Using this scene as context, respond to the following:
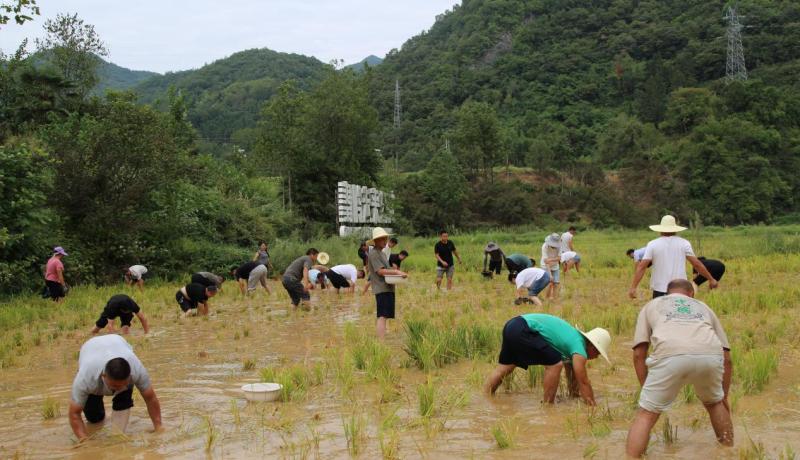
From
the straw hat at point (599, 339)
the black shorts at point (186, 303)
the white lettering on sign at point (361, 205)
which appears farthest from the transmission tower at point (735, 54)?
the straw hat at point (599, 339)

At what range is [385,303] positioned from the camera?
407 inches

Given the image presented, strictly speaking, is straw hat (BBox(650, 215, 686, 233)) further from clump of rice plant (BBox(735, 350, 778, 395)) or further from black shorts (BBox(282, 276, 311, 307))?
black shorts (BBox(282, 276, 311, 307))

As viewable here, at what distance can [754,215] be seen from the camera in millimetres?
57375

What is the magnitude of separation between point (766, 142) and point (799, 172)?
5.17 meters

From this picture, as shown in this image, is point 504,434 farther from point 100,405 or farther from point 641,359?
point 100,405

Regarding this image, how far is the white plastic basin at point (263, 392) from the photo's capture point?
693cm

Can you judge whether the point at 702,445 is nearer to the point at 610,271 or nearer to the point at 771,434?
the point at 771,434

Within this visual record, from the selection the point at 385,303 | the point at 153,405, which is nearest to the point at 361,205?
the point at 385,303

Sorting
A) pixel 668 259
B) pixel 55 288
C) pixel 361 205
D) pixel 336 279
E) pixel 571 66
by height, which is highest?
pixel 571 66

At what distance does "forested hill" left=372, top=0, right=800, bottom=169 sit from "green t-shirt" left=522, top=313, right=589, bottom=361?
188 ft

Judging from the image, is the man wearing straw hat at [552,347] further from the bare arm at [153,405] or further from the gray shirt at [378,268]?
the gray shirt at [378,268]

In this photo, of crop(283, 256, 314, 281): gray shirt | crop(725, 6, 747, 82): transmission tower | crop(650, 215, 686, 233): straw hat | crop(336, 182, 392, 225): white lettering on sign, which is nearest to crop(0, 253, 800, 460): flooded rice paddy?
crop(650, 215, 686, 233): straw hat

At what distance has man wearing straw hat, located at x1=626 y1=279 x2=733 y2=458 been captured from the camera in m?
5.04

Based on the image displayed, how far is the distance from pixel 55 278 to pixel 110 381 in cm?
1071
